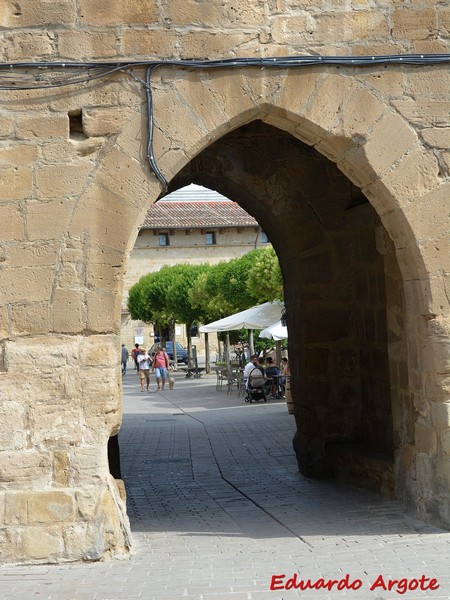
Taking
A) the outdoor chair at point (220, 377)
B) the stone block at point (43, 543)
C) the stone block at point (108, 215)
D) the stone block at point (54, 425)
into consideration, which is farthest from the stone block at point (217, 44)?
the outdoor chair at point (220, 377)

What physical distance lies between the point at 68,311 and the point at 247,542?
2061 millimetres

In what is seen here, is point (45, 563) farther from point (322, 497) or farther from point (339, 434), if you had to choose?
point (339, 434)

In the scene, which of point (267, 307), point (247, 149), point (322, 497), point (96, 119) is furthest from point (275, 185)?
point (267, 307)

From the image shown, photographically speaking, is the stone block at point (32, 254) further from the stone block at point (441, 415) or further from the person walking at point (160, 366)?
the person walking at point (160, 366)

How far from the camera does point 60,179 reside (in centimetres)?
669

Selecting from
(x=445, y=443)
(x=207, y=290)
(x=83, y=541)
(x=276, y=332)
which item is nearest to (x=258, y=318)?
(x=276, y=332)

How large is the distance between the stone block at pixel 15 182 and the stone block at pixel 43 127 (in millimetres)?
229

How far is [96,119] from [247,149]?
3.94m

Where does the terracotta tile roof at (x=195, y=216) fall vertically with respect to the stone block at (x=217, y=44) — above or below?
above

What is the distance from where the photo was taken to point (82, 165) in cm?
671

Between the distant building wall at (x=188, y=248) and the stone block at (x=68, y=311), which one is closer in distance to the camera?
the stone block at (x=68, y=311)

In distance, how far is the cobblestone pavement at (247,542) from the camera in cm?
565

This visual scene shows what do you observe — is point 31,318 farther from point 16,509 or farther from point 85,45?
point 85,45
